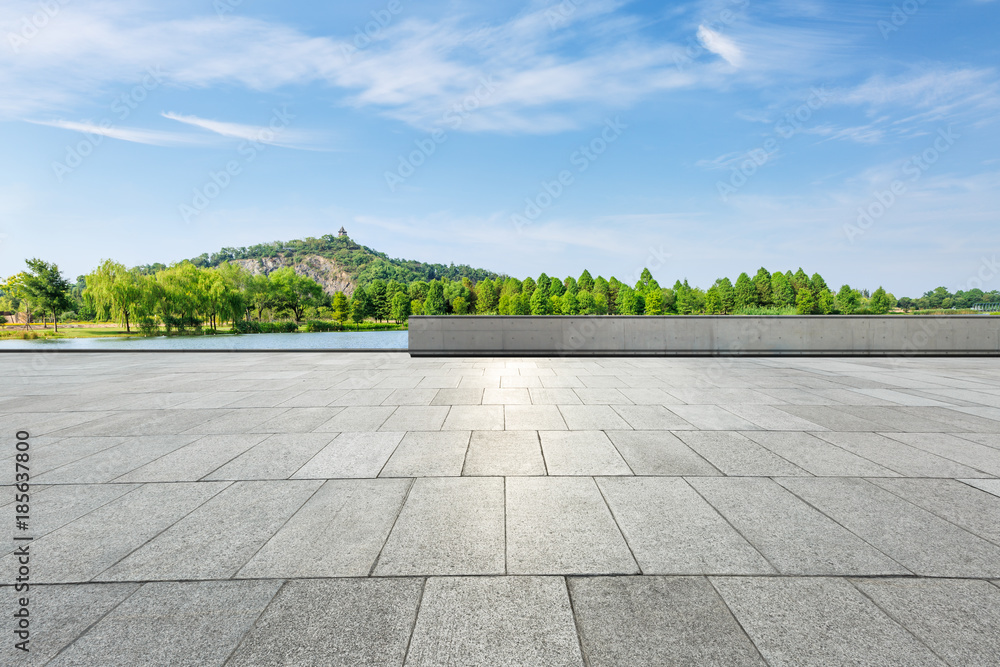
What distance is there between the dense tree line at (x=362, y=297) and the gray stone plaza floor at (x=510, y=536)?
45.9m

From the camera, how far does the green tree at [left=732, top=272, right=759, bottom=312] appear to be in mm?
115000

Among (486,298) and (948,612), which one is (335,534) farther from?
(486,298)

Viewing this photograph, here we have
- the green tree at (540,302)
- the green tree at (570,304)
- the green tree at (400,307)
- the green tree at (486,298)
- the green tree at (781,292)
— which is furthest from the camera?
the green tree at (486,298)

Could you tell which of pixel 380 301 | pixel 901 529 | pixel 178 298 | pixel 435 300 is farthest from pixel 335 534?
pixel 380 301

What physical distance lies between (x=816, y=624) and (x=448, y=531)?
2.43 m

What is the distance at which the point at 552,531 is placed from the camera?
142 inches

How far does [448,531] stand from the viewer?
11.9ft

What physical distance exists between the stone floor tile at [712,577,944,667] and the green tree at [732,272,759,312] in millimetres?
126793

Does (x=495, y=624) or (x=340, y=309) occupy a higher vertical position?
(x=340, y=309)

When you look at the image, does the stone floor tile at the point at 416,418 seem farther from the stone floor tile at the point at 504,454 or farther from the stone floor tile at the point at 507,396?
the stone floor tile at the point at 507,396

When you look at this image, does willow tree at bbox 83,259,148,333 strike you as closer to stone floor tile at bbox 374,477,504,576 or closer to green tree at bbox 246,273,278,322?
green tree at bbox 246,273,278,322

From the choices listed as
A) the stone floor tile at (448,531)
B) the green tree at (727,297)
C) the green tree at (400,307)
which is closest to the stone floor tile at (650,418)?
the stone floor tile at (448,531)

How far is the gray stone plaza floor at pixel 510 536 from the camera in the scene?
245cm

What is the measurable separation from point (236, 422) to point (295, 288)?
78.6 m
